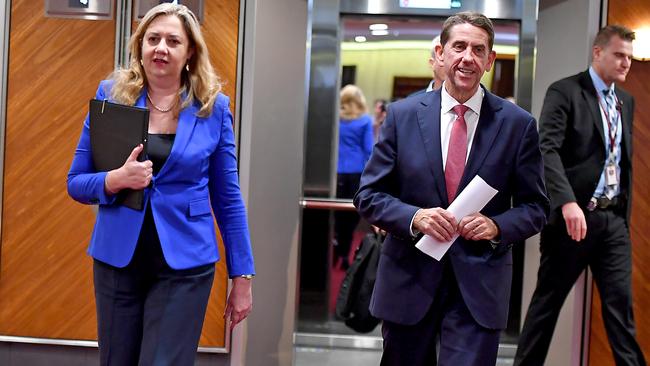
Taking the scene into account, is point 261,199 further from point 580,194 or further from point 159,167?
point 159,167

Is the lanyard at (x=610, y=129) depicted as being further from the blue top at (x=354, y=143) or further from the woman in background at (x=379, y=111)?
the woman in background at (x=379, y=111)

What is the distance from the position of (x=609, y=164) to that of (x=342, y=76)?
3147mm

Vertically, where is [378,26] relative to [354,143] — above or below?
above

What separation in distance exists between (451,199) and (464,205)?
0.15 metres

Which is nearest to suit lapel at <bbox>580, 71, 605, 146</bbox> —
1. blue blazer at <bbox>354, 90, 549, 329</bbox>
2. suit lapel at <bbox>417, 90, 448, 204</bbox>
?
blue blazer at <bbox>354, 90, 549, 329</bbox>

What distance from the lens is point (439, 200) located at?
123 inches

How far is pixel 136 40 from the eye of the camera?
3.14 m

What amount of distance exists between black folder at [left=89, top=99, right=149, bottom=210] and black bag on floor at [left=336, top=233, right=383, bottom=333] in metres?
2.29

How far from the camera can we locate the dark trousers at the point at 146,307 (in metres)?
2.93

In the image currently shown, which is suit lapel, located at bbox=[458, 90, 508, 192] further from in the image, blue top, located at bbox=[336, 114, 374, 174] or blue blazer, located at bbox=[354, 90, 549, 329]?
blue top, located at bbox=[336, 114, 374, 174]

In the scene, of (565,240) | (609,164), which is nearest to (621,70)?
(609,164)

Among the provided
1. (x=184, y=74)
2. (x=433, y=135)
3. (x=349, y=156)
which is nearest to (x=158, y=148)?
(x=184, y=74)

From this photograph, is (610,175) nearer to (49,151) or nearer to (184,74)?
(184,74)

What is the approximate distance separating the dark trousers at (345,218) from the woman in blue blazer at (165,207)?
4075 mm
